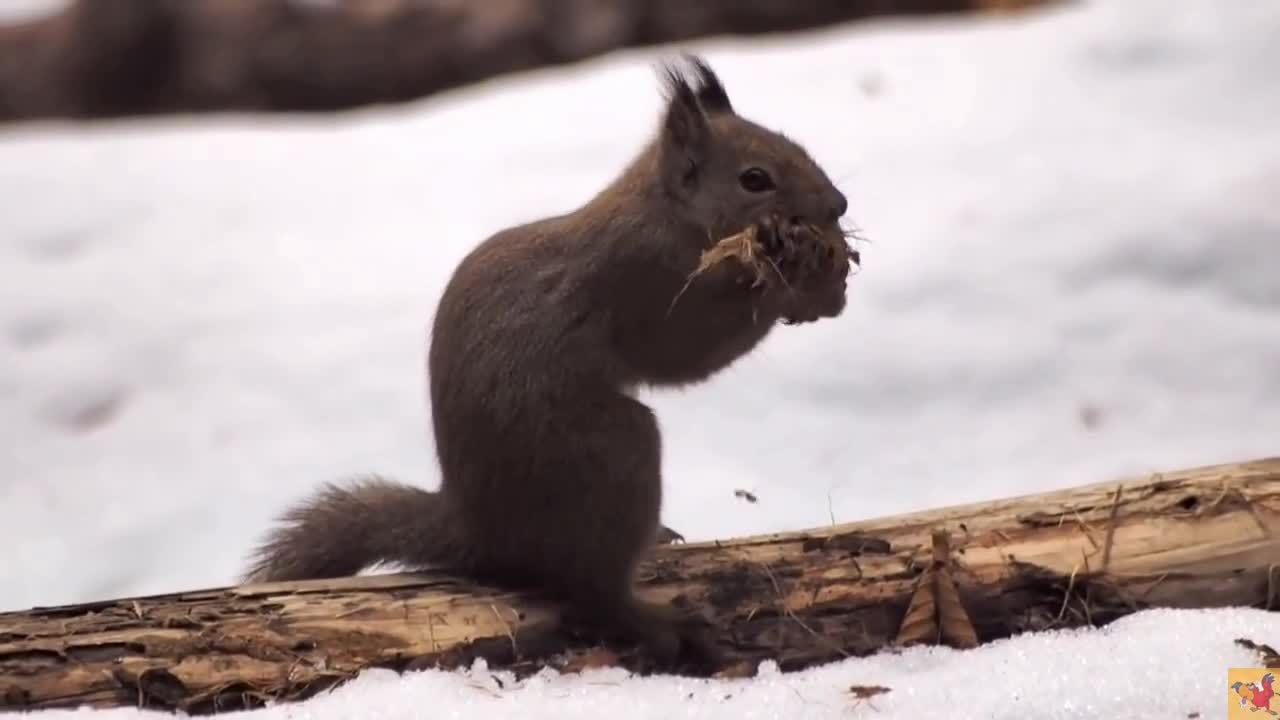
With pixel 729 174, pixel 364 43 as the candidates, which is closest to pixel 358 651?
pixel 729 174

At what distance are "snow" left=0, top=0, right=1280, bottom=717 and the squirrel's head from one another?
422 mm

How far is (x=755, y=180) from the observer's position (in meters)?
2.58

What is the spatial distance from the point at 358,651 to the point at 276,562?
15.1 inches

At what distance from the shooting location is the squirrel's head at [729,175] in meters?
2.57

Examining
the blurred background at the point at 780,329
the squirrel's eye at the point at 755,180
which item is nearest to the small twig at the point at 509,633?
the blurred background at the point at 780,329

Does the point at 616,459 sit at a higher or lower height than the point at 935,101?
lower

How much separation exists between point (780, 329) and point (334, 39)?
14.0 ft

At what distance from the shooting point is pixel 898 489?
326 centimetres

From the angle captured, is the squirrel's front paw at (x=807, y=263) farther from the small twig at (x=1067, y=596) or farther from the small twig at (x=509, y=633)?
the small twig at (x=509, y=633)

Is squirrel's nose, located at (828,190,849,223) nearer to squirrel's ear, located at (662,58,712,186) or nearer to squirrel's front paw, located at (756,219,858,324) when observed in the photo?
squirrel's front paw, located at (756,219,858,324)

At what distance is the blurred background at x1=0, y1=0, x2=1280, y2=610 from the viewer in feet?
11.2

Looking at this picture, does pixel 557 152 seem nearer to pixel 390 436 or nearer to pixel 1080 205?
pixel 390 436

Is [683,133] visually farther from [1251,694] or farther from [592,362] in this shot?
[1251,694]

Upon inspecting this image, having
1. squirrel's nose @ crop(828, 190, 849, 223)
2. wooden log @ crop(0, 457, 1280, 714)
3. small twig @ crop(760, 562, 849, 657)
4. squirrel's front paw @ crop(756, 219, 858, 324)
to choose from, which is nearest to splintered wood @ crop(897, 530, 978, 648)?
wooden log @ crop(0, 457, 1280, 714)
